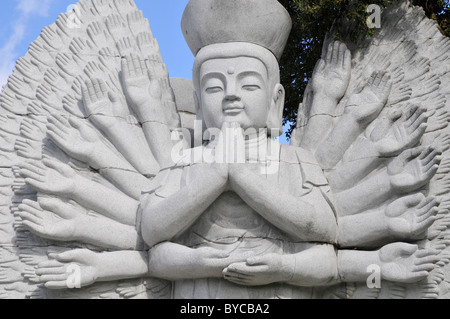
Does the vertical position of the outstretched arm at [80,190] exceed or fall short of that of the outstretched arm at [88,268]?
it exceeds it

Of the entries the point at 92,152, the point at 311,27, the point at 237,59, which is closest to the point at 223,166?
the point at 237,59

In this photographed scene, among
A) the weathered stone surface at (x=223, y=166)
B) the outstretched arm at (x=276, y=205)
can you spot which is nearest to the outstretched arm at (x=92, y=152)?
the weathered stone surface at (x=223, y=166)

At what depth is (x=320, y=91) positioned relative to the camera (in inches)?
245

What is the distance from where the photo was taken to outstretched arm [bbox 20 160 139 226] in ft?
17.3

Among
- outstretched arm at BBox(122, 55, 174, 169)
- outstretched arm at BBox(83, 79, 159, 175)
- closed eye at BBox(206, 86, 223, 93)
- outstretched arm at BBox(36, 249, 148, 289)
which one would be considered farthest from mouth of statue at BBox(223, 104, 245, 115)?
outstretched arm at BBox(36, 249, 148, 289)

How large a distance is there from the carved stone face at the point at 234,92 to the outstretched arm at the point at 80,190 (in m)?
1.07

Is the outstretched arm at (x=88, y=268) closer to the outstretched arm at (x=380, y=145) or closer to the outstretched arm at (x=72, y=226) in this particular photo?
the outstretched arm at (x=72, y=226)

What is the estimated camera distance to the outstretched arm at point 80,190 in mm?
5262

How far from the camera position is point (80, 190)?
5367 millimetres

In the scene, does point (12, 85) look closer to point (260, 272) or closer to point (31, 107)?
point (31, 107)

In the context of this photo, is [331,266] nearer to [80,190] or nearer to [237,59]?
[237,59]

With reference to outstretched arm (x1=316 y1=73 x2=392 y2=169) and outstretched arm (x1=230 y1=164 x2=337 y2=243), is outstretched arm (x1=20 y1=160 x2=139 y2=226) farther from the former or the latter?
outstretched arm (x1=316 y1=73 x2=392 y2=169)
